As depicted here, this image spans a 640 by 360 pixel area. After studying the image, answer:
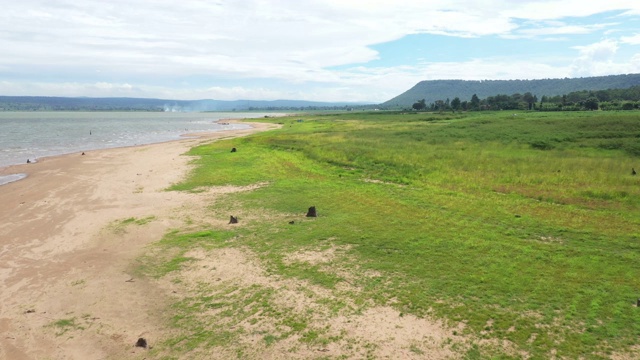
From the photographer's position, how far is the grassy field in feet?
35.6

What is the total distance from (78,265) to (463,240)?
52.3ft

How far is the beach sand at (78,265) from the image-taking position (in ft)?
36.2

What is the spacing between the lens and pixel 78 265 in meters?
16.1

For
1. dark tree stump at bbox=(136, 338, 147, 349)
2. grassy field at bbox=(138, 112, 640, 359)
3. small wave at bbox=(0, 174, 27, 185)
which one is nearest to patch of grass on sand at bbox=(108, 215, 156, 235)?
grassy field at bbox=(138, 112, 640, 359)

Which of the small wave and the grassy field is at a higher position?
the grassy field

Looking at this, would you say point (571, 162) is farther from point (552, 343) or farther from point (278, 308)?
point (278, 308)

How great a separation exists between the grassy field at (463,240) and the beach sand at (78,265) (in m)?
1.40

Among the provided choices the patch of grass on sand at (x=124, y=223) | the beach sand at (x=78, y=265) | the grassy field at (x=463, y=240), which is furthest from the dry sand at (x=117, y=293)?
the grassy field at (x=463, y=240)

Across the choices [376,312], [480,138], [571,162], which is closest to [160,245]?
[376,312]

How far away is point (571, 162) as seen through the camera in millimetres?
32969

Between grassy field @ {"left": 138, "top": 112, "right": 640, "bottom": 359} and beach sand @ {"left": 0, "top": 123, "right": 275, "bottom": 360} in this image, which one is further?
beach sand @ {"left": 0, "top": 123, "right": 275, "bottom": 360}

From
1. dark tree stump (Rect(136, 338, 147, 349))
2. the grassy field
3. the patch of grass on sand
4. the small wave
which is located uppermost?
the grassy field

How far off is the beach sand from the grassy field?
1395 millimetres

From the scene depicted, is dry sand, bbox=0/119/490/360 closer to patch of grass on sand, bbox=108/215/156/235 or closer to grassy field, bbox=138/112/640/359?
patch of grass on sand, bbox=108/215/156/235
